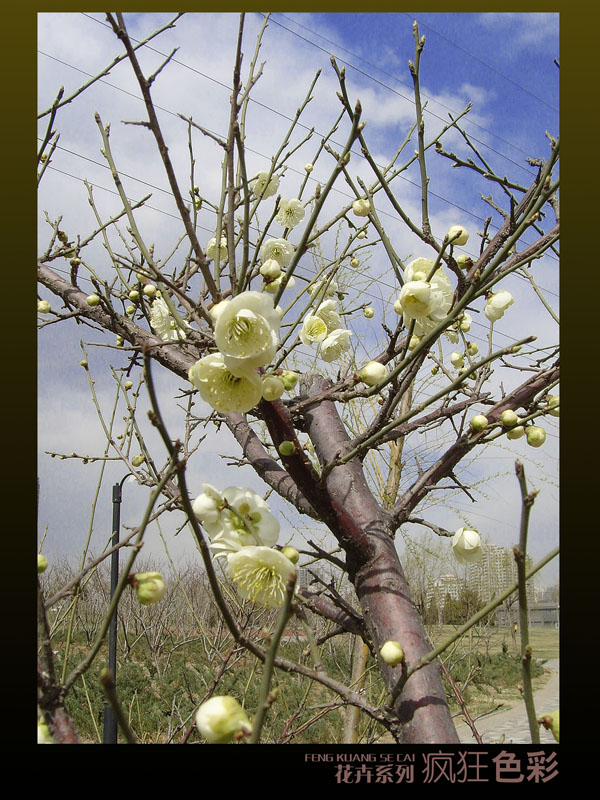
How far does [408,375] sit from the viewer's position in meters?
0.82

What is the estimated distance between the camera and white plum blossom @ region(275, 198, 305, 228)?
150cm

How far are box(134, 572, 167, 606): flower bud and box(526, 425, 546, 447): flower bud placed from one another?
584mm


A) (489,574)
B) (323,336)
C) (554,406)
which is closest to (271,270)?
(323,336)

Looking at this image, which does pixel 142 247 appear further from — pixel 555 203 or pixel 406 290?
pixel 555 203

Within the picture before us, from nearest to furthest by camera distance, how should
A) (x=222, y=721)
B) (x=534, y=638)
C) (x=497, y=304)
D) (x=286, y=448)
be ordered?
(x=222, y=721)
(x=286, y=448)
(x=497, y=304)
(x=534, y=638)

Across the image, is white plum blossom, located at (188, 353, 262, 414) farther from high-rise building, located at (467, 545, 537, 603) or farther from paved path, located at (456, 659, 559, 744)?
paved path, located at (456, 659, 559, 744)

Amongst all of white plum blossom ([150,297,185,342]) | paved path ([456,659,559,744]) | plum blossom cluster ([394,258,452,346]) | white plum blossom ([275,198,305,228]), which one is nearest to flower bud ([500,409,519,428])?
plum blossom cluster ([394,258,452,346])

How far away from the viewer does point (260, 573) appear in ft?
2.09

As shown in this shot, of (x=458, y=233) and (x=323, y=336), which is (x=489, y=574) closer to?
(x=323, y=336)

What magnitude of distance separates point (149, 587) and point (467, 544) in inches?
21.3

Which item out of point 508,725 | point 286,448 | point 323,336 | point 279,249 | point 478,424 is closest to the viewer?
point 286,448

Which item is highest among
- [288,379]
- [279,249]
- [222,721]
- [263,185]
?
[263,185]
